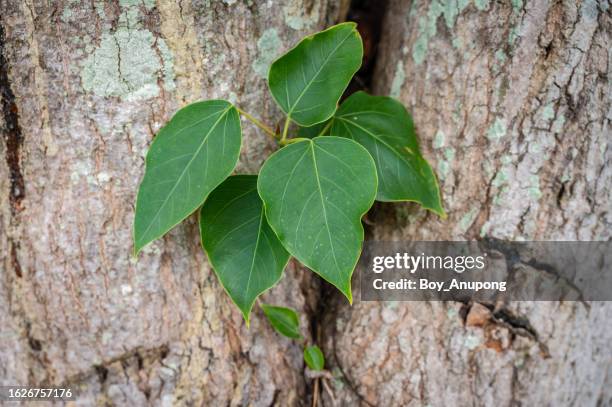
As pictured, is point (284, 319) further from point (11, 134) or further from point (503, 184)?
point (11, 134)

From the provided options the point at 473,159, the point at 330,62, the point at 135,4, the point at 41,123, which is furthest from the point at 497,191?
the point at 41,123

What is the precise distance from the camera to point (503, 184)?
1.15 m

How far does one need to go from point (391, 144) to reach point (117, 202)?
25.5 inches

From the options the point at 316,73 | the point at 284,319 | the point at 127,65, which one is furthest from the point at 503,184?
the point at 127,65

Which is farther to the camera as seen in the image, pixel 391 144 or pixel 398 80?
pixel 398 80

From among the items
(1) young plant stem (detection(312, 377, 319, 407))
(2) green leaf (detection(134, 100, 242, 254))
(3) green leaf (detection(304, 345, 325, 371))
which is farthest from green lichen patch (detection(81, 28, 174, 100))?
(1) young plant stem (detection(312, 377, 319, 407))

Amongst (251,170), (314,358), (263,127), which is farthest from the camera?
(314,358)

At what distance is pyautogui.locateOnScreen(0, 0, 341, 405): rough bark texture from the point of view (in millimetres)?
1056

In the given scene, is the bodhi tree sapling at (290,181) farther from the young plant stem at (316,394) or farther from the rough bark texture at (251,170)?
the young plant stem at (316,394)

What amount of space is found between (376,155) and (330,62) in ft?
0.81

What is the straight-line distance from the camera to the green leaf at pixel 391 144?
1137 millimetres

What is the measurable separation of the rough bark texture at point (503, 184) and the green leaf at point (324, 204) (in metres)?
0.32

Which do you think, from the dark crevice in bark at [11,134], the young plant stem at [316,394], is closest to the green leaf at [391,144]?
the young plant stem at [316,394]

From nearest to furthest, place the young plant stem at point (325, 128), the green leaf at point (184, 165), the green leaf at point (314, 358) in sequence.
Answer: the green leaf at point (184, 165) < the young plant stem at point (325, 128) < the green leaf at point (314, 358)
